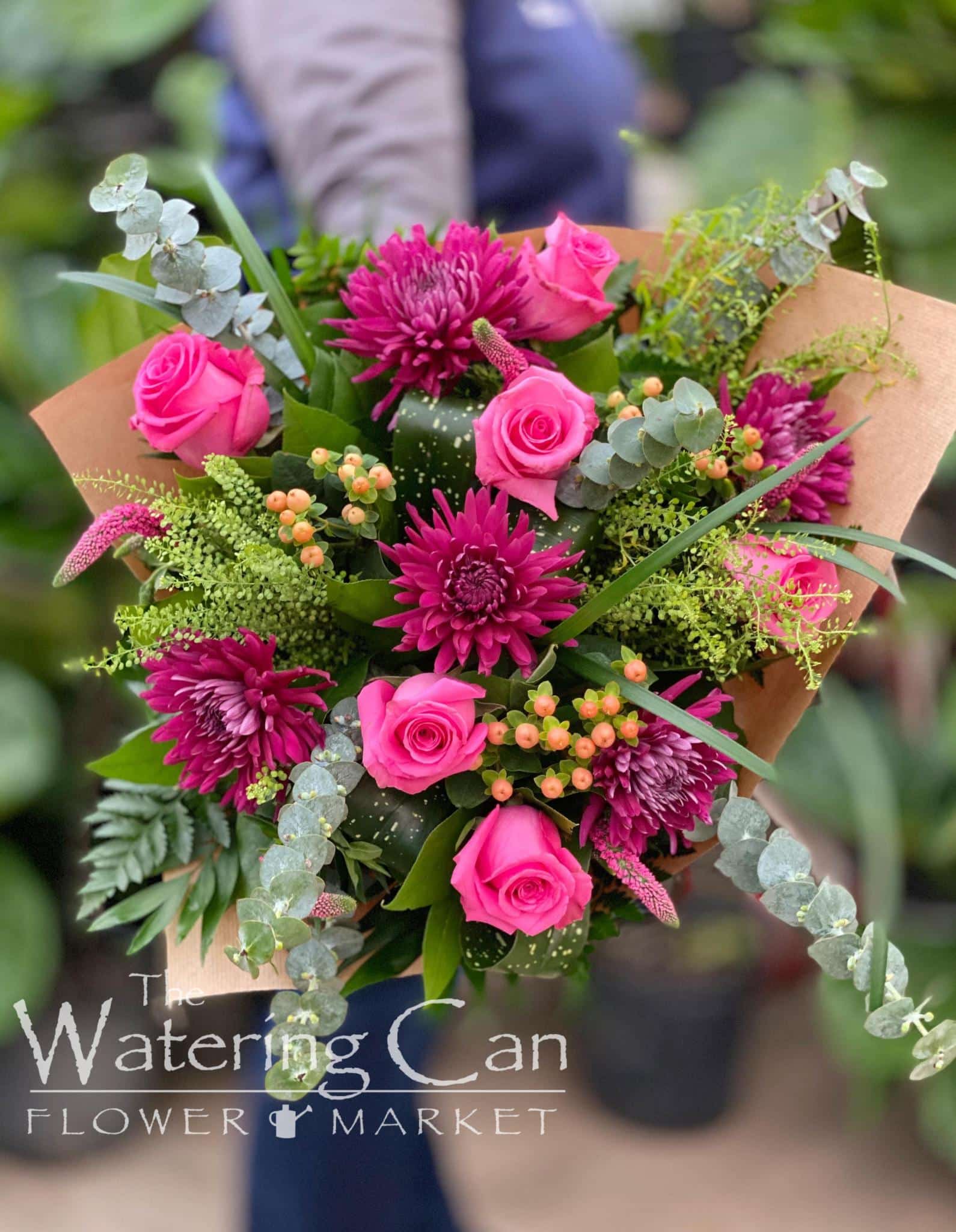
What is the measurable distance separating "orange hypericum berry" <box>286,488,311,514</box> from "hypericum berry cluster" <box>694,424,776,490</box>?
0.64 feet

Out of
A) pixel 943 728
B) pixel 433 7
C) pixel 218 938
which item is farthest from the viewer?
pixel 943 728

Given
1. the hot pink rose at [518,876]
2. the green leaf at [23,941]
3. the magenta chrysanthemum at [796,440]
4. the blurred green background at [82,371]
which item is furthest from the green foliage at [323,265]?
the green leaf at [23,941]

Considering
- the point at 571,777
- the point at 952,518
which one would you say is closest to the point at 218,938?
the point at 571,777

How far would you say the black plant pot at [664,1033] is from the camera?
1758 millimetres

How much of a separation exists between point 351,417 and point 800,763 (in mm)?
1438

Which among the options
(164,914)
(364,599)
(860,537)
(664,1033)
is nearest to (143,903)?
(164,914)

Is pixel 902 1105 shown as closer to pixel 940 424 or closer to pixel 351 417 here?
pixel 940 424

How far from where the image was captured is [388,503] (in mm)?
552

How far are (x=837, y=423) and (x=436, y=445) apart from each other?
25 centimetres

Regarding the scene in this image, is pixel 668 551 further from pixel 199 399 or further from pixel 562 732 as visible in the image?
pixel 199 399

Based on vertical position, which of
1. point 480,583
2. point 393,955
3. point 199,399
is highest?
point 199,399

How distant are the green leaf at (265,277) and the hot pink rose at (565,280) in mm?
128

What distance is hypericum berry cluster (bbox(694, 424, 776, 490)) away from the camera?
0.54 meters

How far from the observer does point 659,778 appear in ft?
1.63
